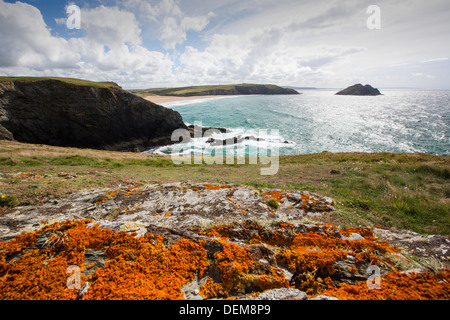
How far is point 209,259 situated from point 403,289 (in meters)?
3.45

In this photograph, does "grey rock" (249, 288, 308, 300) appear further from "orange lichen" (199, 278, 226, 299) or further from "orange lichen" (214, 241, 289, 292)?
"orange lichen" (199, 278, 226, 299)

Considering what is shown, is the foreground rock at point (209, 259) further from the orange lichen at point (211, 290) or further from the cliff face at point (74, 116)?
the cliff face at point (74, 116)

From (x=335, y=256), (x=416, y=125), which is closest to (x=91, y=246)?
(x=335, y=256)

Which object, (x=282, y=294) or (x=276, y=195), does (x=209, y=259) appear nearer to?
(x=282, y=294)

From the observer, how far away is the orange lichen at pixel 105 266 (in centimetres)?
285

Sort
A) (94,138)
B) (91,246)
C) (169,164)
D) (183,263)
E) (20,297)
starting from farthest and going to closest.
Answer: (94,138) → (169,164) → (91,246) → (183,263) → (20,297)

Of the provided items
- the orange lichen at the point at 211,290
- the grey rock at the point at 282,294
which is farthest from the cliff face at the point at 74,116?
the grey rock at the point at 282,294

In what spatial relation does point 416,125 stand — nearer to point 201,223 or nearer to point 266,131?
point 266,131

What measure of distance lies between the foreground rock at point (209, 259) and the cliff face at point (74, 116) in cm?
4367

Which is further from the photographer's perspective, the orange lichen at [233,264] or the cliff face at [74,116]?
the cliff face at [74,116]

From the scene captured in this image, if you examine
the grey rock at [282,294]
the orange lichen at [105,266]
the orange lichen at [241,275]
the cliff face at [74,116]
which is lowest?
the grey rock at [282,294]

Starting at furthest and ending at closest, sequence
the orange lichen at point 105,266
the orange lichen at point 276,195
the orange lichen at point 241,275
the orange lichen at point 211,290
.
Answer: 1. the orange lichen at point 276,195
2. the orange lichen at point 241,275
3. the orange lichen at point 211,290
4. the orange lichen at point 105,266
